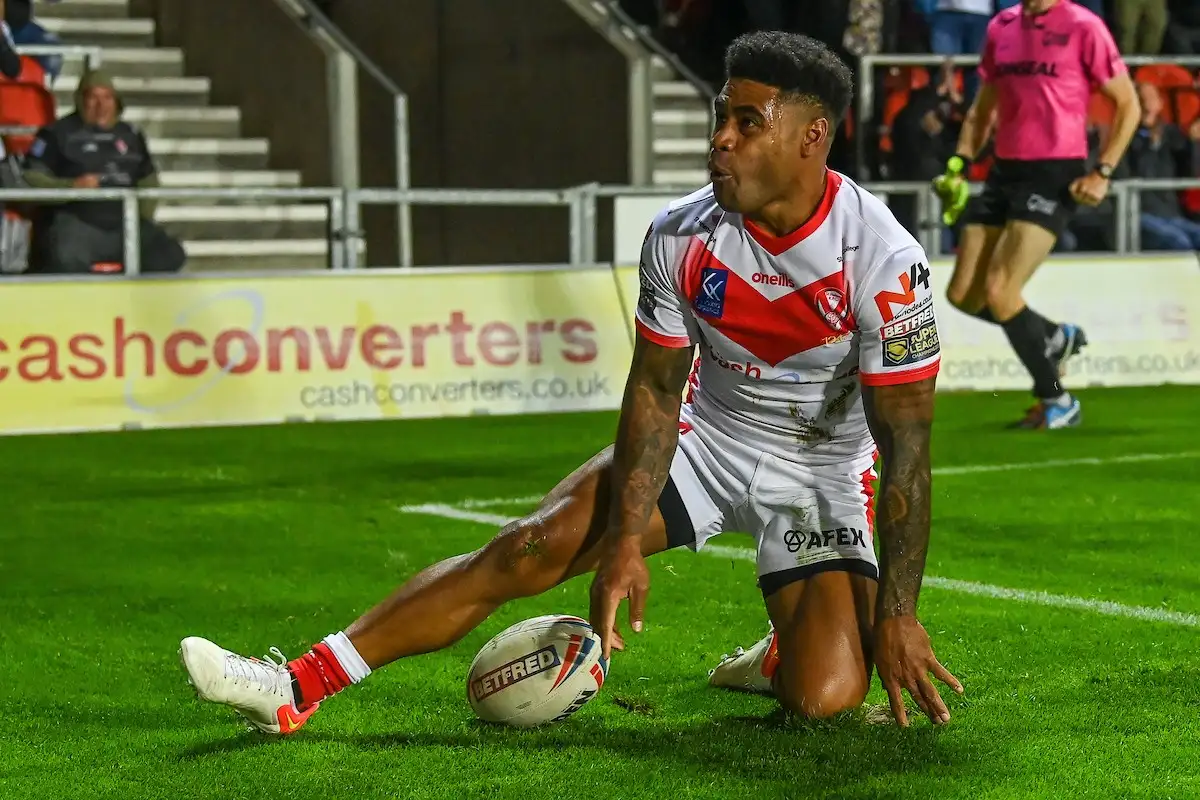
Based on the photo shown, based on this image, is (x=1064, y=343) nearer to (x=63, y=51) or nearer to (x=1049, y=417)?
(x=1049, y=417)

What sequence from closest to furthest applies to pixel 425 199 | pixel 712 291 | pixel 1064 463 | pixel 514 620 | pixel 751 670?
1. pixel 712 291
2. pixel 751 670
3. pixel 514 620
4. pixel 1064 463
5. pixel 425 199

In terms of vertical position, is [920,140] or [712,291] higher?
[920,140]

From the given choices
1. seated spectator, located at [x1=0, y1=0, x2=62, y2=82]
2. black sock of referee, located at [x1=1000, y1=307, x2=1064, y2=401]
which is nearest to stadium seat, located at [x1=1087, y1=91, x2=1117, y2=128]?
black sock of referee, located at [x1=1000, y1=307, x2=1064, y2=401]

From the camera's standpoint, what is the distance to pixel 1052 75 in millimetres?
10906

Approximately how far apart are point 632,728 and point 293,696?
0.82 m

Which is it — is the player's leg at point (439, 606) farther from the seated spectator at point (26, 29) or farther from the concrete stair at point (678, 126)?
the concrete stair at point (678, 126)

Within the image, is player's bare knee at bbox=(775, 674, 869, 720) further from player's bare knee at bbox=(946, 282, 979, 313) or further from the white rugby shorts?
player's bare knee at bbox=(946, 282, 979, 313)

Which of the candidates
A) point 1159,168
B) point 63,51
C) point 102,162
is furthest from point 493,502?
Answer: point 1159,168

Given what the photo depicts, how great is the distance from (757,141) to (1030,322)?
6.83 meters

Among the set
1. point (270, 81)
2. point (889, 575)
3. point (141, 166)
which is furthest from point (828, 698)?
point (270, 81)

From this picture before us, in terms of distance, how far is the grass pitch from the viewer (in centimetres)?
429

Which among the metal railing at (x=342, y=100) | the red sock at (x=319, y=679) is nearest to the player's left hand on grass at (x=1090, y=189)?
the metal railing at (x=342, y=100)

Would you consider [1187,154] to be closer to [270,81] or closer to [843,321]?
[270,81]

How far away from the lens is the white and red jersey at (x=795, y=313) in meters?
4.47
